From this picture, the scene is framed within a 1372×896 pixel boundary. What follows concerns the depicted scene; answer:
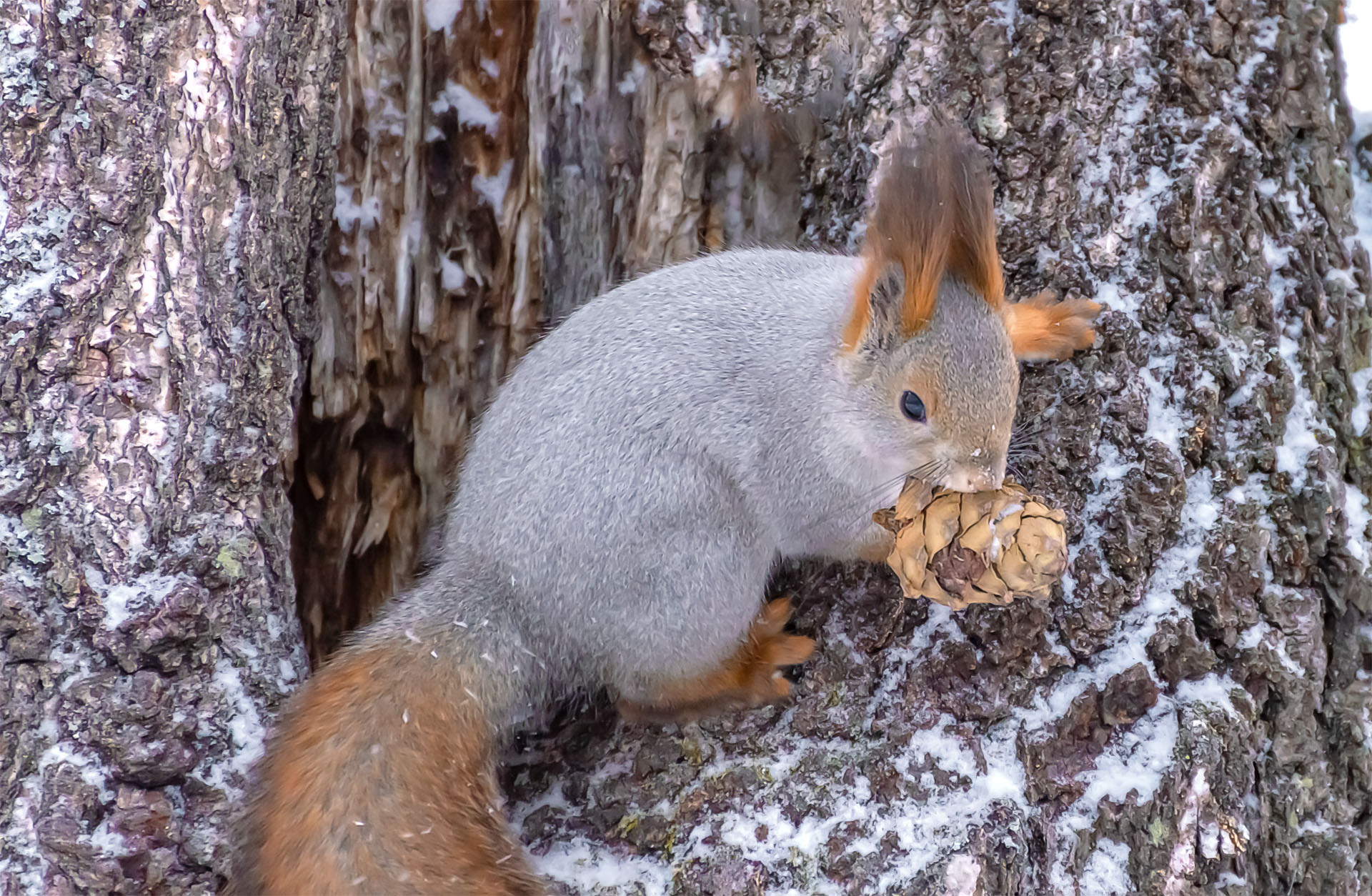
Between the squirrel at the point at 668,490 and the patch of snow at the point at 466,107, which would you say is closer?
the squirrel at the point at 668,490

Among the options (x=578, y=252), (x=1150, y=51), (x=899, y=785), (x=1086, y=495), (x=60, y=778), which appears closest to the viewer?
(x=60, y=778)

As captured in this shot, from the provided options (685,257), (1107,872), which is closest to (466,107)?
(685,257)

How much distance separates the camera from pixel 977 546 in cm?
126

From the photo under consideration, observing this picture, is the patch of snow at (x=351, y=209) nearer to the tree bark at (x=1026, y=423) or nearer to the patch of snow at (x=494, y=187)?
the tree bark at (x=1026, y=423)

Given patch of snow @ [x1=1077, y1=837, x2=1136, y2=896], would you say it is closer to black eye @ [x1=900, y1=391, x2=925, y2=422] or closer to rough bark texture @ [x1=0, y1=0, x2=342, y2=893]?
black eye @ [x1=900, y1=391, x2=925, y2=422]

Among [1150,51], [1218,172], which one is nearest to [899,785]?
[1218,172]

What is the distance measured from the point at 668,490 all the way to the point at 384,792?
1.77ft

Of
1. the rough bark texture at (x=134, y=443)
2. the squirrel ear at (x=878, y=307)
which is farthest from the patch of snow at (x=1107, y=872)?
the rough bark texture at (x=134, y=443)

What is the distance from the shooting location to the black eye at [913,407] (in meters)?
1.44

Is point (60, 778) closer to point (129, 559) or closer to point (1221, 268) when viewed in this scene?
point (129, 559)

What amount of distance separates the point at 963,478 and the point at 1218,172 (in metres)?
0.64

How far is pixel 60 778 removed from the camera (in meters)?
1.20

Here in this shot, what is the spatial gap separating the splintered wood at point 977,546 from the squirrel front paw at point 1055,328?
243mm

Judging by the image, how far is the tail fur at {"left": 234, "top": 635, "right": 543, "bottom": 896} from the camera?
3.96 ft
